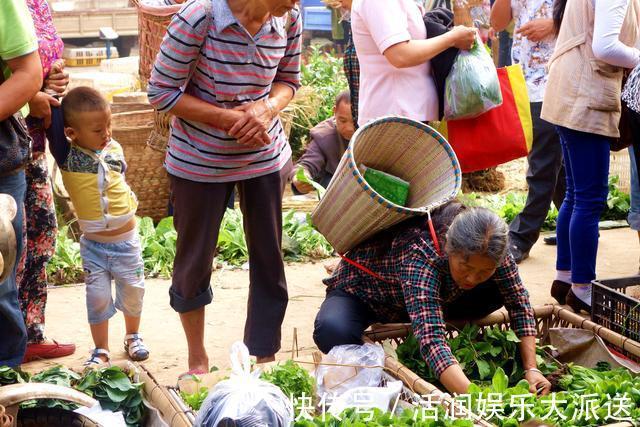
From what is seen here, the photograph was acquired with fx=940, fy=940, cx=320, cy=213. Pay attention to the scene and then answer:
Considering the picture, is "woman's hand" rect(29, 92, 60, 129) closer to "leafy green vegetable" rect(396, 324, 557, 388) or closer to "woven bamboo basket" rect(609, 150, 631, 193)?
"leafy green vegetable" rect(396, 324, 557, 388)

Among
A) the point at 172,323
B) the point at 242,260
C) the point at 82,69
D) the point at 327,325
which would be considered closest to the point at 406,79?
the point at 327,325

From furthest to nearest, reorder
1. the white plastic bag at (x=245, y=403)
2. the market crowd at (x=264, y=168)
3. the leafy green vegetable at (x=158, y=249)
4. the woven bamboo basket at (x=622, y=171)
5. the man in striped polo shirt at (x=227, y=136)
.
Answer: the woven bamboo basket at (x=622, y=171) < the leafy green vegetable at (x=158, y=249) < the man in striped polo shirt at (x=227, y=136) < the market crowd at (x=264, y=168) < the white plastic bag at (x=245, y=403)

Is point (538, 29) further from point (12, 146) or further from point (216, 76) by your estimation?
point (12, 146)

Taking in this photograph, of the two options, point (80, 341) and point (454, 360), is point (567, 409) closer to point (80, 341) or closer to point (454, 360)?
point (454, 360)

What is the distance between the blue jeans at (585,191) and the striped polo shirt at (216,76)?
1.54 meters

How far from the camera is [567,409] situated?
3131mm

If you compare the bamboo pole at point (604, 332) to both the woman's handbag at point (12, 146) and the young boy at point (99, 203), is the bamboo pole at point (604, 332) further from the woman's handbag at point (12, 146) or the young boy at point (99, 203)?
the woman's handbag at point (12, 146)

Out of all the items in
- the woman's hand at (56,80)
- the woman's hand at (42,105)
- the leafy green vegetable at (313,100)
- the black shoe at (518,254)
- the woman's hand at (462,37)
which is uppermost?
the woman's hand at (462,37)

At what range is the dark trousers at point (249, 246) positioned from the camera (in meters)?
3.72

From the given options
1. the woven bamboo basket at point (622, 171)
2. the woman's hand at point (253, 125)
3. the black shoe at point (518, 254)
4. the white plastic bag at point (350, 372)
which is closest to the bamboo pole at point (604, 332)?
the white plastic bag at point (350, 372)

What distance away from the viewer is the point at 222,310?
5203 mm

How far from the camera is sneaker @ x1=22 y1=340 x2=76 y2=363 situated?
14.2 ft

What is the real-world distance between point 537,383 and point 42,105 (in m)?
2.28

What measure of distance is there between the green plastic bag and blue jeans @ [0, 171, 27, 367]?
1.43m
